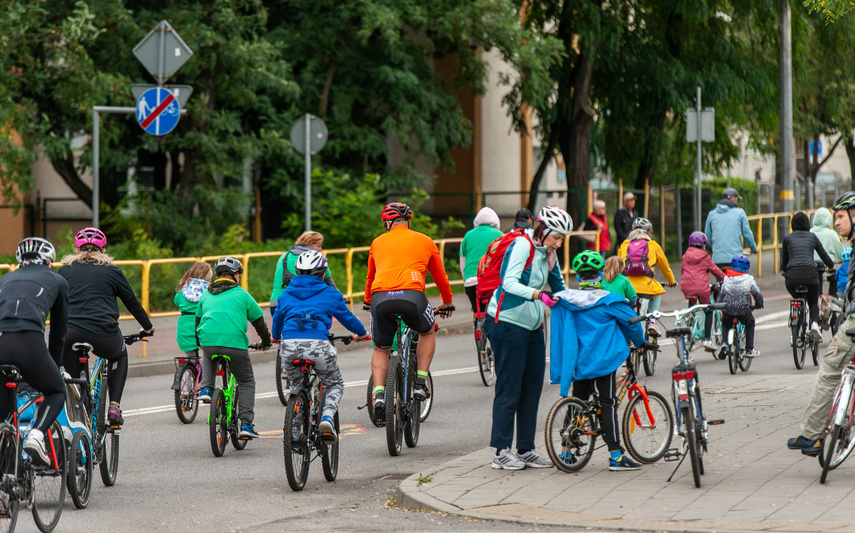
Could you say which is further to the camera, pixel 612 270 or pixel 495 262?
pixel 612 270

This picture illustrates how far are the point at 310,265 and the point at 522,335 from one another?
1499 millimetres

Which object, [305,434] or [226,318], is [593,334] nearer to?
[305,434]

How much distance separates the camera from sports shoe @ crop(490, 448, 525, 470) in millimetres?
7902

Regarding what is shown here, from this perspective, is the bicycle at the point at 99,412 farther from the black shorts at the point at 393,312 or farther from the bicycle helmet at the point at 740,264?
the bicycle helmet at the point at 740,264

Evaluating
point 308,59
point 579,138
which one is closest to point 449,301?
point 308,59

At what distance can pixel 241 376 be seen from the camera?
29.3 ft

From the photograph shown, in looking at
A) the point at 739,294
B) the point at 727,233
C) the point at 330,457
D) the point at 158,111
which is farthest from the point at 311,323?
the point at 727,233

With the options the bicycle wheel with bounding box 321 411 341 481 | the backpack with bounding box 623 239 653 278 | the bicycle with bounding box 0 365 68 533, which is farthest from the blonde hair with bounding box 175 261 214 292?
the backpack with bounding box 623 239 653 278

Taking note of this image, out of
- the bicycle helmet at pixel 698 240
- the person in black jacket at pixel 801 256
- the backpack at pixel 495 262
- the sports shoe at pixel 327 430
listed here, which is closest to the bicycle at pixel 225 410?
the sports shoe at pixel 327 430

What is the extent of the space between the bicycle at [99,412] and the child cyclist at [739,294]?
7260 millimetres

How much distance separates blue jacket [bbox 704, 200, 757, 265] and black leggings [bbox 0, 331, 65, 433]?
1066cm

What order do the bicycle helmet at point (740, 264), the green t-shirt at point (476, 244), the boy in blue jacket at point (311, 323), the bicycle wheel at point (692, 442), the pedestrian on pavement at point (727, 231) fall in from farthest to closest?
1. the pedestrian on pavement at point (727, 231)
2. the bicycle helmet at point (740, 264)
3. the green t-shirt at point (476, 244)
4. the boy in blue jacket at point (311, 323)
5. the bicycle wheel at point (692, 442)

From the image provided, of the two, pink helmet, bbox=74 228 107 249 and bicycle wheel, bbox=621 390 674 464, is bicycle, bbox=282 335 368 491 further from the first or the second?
bicycle wheel, bbox=621 390 674 464

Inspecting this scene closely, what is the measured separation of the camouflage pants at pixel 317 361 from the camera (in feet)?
25.8
